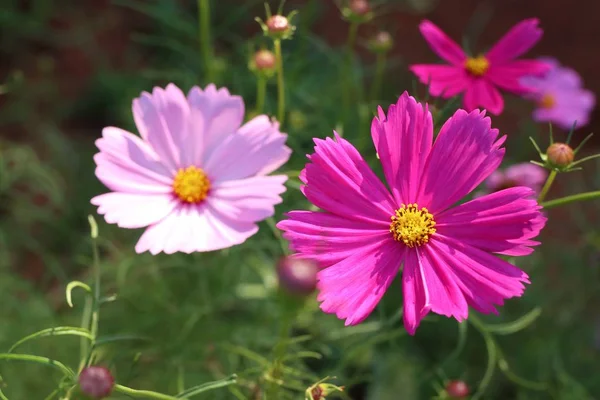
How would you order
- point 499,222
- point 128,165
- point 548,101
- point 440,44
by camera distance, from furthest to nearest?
point 548,101, point 440,44, point 128,165, point 499,222

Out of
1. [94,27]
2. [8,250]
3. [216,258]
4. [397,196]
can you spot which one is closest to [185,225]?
[397,196]

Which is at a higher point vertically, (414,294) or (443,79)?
(443,79)

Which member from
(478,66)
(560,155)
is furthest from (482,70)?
(560,155)

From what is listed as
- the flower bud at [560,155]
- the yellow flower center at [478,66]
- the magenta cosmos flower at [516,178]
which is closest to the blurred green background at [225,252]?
the magenta cosmos flower at [516,178]

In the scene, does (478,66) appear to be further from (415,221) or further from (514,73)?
(415,221)

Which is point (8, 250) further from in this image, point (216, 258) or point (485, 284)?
point (485, 284)

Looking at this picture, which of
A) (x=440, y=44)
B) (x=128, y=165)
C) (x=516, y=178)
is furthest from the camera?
(x=516, y=178)

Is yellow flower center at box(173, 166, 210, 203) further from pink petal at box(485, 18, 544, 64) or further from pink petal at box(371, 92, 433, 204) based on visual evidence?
pink petal at box(485, 18, 544, 64)
